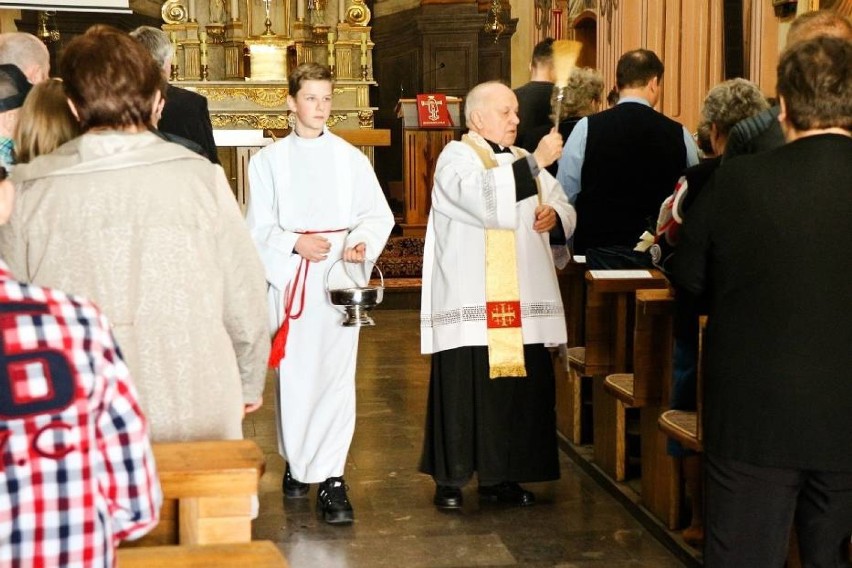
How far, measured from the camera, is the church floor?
4.31 metres

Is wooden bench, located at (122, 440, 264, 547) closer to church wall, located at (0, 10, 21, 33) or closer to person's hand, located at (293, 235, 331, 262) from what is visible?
person's hand, located at (293, 235, 331, 262)

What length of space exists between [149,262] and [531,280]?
2.45m

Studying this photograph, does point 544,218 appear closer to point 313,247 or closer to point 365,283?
point 365,283

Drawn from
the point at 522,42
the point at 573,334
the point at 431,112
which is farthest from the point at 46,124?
the point at 522,42

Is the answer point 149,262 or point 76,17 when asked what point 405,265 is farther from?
point 149,262

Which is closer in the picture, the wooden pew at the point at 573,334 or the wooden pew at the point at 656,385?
the wooden pew at the point at 656,385

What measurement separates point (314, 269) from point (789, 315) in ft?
8.28

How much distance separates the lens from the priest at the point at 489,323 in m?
4.79

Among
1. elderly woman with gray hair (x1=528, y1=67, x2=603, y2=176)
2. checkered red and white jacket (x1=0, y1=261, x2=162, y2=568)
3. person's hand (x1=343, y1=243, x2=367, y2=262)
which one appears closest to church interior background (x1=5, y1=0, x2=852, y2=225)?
elderly woman with gray hair (x1=528, y1=67, x2=603, y2=176)

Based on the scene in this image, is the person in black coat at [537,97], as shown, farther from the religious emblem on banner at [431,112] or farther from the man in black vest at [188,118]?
the religious emblem on banner at [431,112]

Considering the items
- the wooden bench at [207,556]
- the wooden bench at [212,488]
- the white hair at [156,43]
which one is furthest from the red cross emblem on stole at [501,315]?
the wooden bench at [207,556]

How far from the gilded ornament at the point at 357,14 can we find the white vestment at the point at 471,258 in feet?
37.7

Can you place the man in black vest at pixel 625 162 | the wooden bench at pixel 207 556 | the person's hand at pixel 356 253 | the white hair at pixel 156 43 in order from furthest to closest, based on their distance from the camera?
the man in black vest at pixel 625 162 < the person's hand at pixel 356 253 < the white hair at pixel 156 43 < the wooden bench at pixel 207 556

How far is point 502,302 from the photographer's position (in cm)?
483
